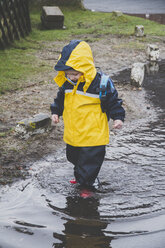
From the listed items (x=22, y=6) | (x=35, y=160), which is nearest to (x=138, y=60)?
(x=22, y=6)

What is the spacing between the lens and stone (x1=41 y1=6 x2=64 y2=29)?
12406mm

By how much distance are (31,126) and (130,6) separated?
601 inches

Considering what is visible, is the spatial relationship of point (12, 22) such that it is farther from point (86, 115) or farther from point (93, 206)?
point (93, 206)

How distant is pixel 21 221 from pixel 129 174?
134 cm

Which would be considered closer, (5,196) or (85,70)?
(85,70)

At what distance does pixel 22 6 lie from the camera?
35.1 ft

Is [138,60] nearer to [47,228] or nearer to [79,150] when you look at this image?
[79,150]

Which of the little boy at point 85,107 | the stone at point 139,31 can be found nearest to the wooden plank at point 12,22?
the stone at point 139,31

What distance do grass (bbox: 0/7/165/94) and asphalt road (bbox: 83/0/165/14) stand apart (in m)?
2.09

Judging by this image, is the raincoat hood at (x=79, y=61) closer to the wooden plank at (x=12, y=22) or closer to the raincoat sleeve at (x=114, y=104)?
the raincoat sleeve at (x=114, y=104)

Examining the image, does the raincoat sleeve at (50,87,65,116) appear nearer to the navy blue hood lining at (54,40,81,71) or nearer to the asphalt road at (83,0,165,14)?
the navy blue hood lining at (54,40,81,71)

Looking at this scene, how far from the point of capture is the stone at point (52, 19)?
1241cm

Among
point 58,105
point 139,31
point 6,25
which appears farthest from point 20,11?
point 58,105

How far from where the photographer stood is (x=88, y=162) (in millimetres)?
3258
